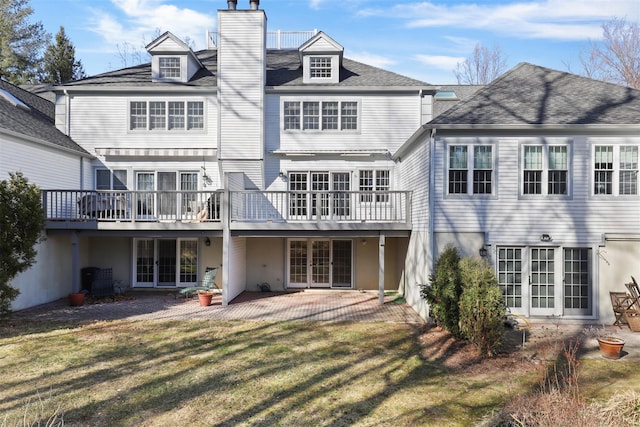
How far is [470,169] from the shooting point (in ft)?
35.4

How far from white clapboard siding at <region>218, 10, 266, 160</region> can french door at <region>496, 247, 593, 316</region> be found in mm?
10010

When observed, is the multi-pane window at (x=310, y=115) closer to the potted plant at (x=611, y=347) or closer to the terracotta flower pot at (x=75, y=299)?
the terracotta flower pot at (x=75, y=299)

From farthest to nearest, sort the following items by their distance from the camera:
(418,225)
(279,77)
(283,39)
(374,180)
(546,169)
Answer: (283,39) → (279,77) → (374,180) → (418,225) → (546,169)

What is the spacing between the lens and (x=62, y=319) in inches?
421

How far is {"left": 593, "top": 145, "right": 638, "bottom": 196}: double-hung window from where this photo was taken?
34.5 feet

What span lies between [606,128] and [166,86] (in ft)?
49.8

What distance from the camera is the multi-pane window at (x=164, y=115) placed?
15398mm

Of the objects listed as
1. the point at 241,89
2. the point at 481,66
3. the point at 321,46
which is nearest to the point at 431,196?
the point at 321,46

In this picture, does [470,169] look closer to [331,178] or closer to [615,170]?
[615,170]

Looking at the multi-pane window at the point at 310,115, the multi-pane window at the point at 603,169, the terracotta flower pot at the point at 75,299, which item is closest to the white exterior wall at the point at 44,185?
the terracotta flower pot at the point at 75,299

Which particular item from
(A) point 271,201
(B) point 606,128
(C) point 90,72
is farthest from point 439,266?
(C) point 90,72

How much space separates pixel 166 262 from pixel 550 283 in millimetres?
13835

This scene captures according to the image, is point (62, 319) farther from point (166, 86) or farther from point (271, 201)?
point (166, 86)

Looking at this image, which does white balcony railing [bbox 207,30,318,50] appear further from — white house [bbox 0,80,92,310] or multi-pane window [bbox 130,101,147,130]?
white house [bbox 0,80,92,310]
